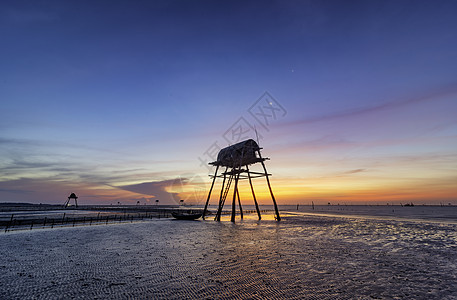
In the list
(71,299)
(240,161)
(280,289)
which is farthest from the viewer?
(240,161)

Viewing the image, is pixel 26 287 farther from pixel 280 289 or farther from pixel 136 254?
pixel 280 289

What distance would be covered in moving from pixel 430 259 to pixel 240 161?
23124mm

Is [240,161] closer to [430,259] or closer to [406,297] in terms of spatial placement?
[430,259]

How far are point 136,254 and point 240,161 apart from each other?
71.2 ft

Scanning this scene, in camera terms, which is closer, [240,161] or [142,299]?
[142,299]

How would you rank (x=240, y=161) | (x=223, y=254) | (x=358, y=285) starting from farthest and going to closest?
(x=240, y=161) → (x=223, y=254) → (x=358, y=285)

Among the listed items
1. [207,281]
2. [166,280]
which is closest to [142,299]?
[166,280]

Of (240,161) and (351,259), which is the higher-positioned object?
(240,161)

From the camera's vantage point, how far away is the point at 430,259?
12.4 meters

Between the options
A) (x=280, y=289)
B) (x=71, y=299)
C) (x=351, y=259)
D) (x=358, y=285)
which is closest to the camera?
(x=71, y=299)

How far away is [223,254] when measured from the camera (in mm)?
12883

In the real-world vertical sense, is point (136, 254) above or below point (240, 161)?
below

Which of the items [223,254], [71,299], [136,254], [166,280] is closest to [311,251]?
[223,254]

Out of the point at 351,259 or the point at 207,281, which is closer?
the point at 207,281
